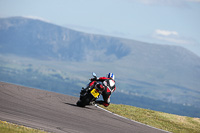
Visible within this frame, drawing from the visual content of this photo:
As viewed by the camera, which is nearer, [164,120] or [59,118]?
[59,118]

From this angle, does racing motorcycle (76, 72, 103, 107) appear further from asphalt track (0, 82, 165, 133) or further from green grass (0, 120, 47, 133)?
green grass (0, 120, 47, 133)

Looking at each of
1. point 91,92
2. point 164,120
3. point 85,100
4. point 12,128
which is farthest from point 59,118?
point 164,120

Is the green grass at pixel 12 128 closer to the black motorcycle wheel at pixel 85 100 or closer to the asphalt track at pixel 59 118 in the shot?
the asphalt track at pixel 59 118

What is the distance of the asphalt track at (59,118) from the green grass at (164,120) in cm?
152

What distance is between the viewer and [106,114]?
66.2 ft

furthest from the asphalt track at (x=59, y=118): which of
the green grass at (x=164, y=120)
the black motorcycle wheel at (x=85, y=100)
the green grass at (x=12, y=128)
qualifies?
the green grass at (x=164, y=120)

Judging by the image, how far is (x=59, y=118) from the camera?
1598cm

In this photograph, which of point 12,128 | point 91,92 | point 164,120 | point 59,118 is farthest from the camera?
point 164,120

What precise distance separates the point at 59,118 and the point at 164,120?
815 centimetres

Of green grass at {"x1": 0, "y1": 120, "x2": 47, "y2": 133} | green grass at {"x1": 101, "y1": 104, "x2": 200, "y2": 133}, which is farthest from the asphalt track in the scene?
green grass at {"x1": 101, "y1": 104, "x2": 200, "y2": 133}

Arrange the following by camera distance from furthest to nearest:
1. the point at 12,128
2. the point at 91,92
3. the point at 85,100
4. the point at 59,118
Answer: the point at 85,100 < the point at 91,92 < the point at 59,118 < the point at 12,128

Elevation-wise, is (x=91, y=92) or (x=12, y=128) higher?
(x=91, y=92)

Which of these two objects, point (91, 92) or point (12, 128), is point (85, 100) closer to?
point (91, 92)

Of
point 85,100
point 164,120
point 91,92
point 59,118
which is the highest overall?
point 91,92
